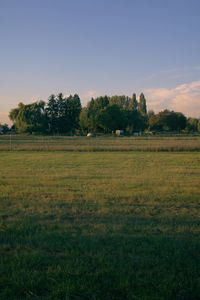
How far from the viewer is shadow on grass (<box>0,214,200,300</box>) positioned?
2912 mm

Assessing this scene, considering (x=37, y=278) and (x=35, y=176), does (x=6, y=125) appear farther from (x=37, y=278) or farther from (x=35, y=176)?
(x=37, y=278)

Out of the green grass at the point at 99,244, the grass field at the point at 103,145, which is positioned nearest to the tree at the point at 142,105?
the grass field at the point at 103,145

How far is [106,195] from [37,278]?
4255 millimetres

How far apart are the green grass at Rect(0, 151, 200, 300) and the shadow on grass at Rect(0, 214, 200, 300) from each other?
0.04 feet

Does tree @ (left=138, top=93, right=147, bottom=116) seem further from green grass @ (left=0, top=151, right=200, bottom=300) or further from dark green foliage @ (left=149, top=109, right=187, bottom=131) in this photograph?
green grass @ (left=0, top=151, right=200, bottom=300)

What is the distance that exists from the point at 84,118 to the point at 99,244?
83.3 meters

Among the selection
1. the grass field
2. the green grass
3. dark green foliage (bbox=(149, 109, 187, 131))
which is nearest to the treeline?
dark green foliage (bbox=(149, 109, 187, 131))

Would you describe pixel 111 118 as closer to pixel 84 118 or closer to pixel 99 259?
pixel 84 118

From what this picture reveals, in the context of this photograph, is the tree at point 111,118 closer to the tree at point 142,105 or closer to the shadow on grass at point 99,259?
the tree at point 142,105

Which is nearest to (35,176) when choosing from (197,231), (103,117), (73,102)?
(197,231)

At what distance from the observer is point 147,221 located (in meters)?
5.10

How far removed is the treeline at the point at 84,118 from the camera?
8200 cm

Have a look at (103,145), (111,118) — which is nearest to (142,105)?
(111,118)

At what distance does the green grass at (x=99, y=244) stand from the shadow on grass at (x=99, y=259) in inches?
0.5
